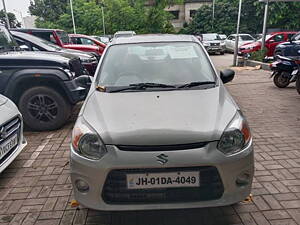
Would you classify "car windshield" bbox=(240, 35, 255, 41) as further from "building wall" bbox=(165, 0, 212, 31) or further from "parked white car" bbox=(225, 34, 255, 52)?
"building wall" bbox=(165, 0, 212, 31)

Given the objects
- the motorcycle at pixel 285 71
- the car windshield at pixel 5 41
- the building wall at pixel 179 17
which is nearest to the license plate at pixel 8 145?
the car windshield at pixel 5 41

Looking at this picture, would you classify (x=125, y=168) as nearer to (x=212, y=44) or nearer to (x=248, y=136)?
(x=248, y=136)

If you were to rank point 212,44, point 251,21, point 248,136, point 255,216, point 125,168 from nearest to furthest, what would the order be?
point 125,168 < point 248,136 < point 255,216 < point 212,44 < point 251,21

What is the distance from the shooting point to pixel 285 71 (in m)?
8.02

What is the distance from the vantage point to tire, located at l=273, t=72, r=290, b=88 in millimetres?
8203

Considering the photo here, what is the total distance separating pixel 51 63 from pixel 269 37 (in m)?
13.8

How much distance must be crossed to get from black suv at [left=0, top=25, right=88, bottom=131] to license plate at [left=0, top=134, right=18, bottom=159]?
4.79ft

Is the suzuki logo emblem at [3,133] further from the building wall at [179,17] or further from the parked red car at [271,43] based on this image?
the building wall at [179,17]

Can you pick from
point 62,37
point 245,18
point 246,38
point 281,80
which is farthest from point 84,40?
point 245,18

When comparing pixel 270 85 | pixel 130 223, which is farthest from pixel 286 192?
pixel 270 85

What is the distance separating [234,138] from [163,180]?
696 millimetres

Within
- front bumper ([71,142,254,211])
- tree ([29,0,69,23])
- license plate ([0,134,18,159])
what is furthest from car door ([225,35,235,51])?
tree ([29,0,69,23])

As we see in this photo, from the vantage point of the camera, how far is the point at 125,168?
2230mm

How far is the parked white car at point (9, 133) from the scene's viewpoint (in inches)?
132
